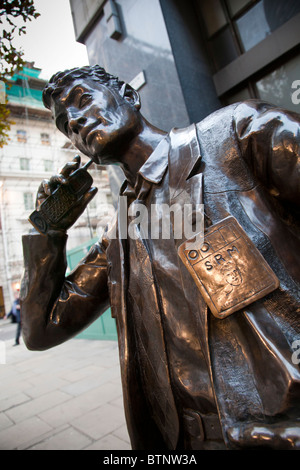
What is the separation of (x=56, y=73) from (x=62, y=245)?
947 millimetres

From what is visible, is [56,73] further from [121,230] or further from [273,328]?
[273,328]

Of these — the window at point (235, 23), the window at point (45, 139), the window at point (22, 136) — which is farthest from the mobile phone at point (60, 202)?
the window at point (45, 139)

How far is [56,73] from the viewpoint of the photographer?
1.59 meters

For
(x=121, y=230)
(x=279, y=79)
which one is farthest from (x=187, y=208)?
(x=279, y=79)

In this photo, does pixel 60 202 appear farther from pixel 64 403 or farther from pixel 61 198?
pixel 64 403

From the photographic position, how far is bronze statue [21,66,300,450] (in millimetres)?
865

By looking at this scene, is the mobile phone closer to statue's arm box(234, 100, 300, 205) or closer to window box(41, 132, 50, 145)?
statue's arm box(234, 100, 300, 205)

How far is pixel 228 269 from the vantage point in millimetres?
910

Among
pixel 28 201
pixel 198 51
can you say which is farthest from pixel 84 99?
pixel 28 201

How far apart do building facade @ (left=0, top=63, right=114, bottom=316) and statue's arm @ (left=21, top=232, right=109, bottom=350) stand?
51.5 feet

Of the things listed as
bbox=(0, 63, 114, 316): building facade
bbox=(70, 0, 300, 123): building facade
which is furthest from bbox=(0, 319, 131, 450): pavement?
bbox=(0, 63, 114, 316): building facade

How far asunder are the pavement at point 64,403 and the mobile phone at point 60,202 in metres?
2.49

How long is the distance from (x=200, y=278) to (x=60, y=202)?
37.8 inches

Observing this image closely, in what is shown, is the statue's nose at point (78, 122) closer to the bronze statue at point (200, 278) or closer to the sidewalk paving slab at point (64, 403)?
the bronze statue at point (200, 278)
